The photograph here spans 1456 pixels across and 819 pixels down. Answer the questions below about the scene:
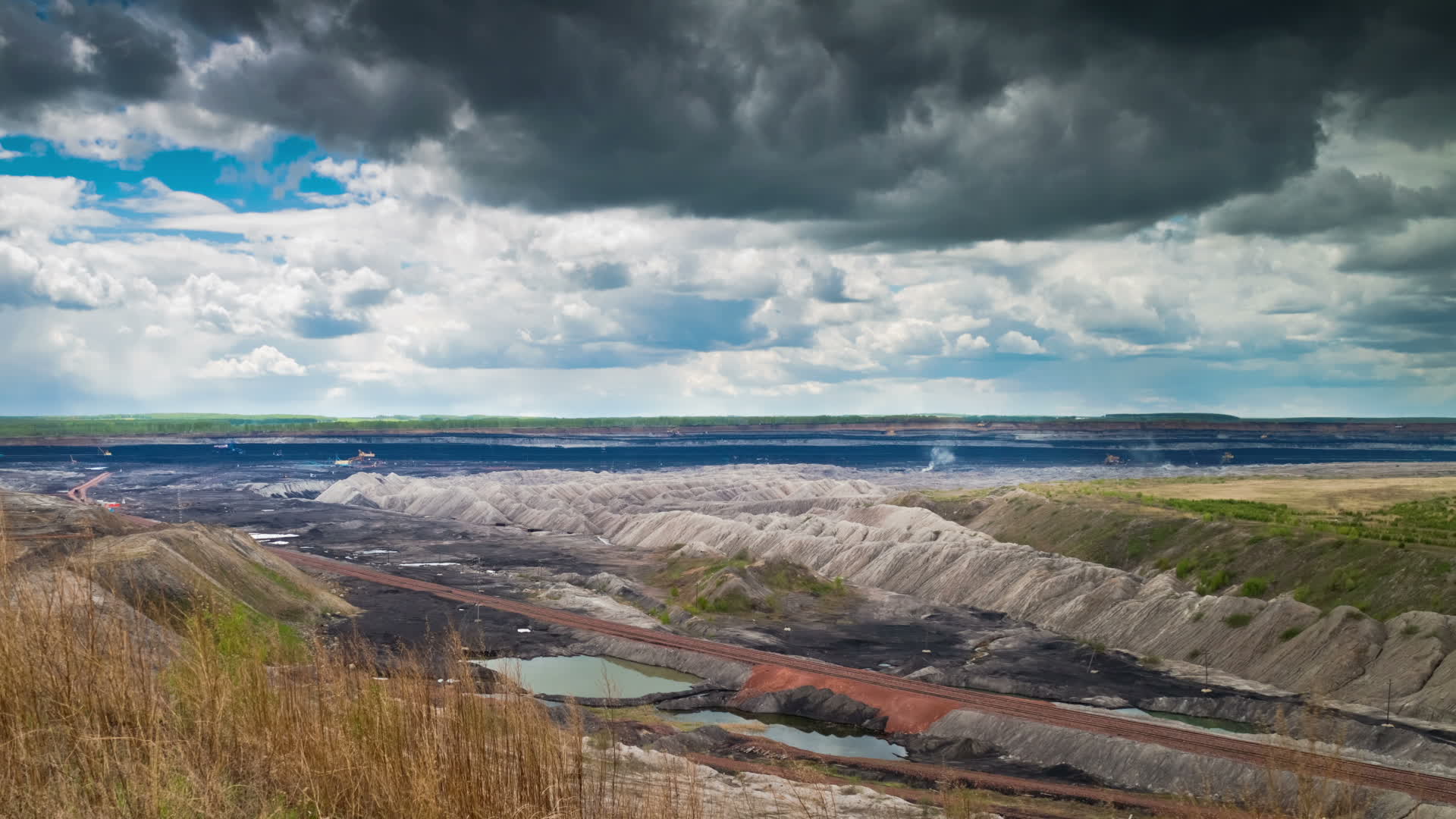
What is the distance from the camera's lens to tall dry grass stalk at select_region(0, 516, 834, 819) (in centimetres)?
930

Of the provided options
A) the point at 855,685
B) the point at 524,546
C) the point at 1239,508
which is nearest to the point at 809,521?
the point at 524,546

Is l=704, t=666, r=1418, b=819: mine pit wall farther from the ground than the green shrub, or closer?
closer

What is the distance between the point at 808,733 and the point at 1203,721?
61.1 ft

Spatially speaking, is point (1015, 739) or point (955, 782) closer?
point (955, 782)

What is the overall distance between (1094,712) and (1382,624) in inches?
709

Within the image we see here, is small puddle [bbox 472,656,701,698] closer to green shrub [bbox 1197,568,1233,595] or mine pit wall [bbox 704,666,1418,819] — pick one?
mine pit wall [bbox 704,666,1418,819]

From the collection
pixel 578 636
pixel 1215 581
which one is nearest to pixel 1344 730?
pixel 1215 581

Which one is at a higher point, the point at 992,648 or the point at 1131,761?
the point at 1131,761

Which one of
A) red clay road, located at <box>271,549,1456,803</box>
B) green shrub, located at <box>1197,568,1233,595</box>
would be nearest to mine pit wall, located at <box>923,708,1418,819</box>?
red clay road, located at <box>271,549,1456,803</box>

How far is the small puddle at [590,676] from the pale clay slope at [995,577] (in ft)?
89.6

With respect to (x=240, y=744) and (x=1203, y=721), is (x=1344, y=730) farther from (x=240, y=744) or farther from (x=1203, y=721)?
(x=240, y=744)

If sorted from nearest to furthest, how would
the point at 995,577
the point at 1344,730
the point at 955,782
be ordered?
the point at 955,782, the point at 1344,730, the point at 995,577

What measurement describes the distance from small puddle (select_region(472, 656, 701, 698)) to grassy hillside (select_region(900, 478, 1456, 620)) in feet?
123

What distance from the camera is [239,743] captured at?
36.7ft
